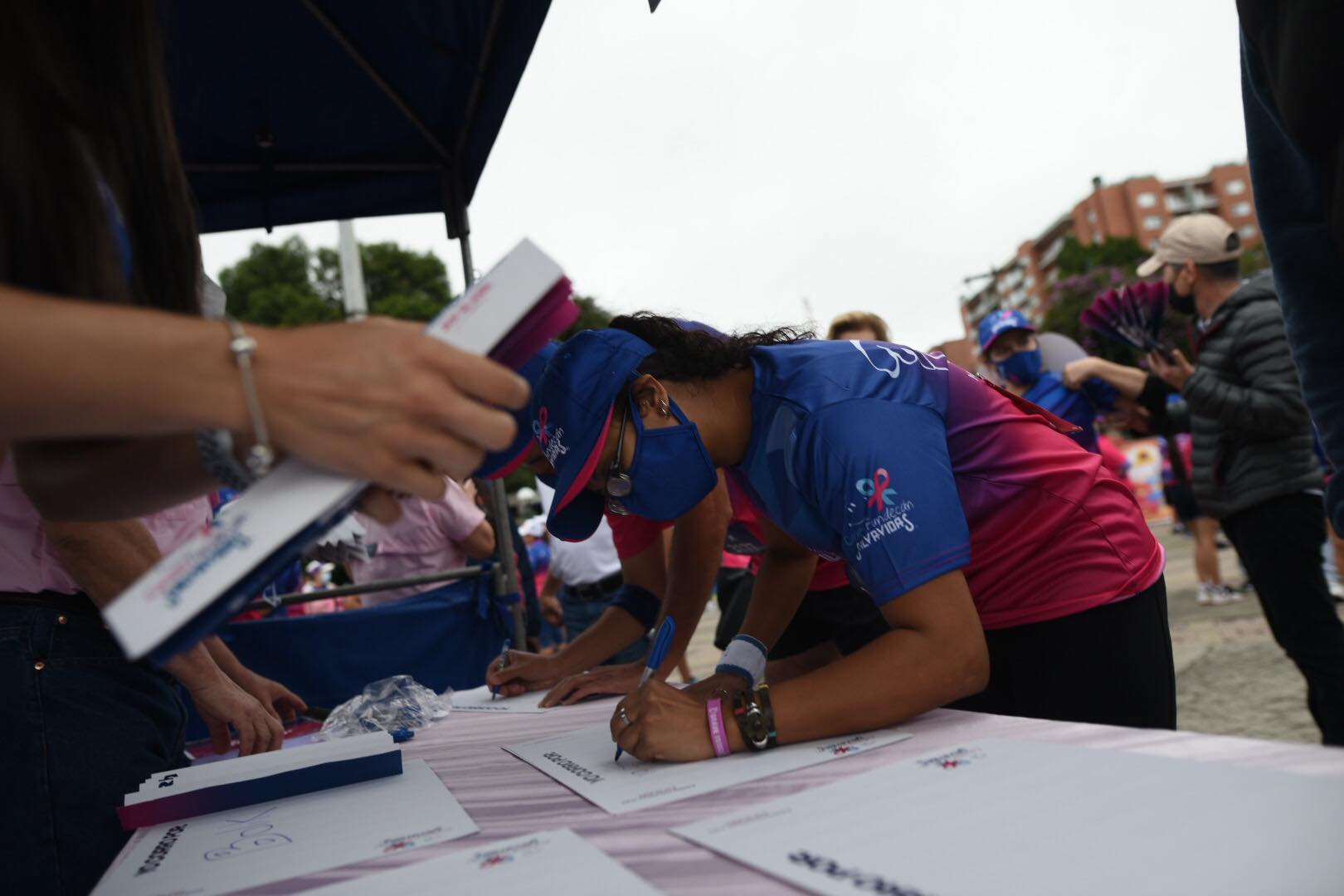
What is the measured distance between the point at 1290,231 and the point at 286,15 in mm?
3103

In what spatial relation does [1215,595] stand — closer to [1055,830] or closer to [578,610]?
[578,610]

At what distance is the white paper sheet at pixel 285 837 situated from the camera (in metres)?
0.94

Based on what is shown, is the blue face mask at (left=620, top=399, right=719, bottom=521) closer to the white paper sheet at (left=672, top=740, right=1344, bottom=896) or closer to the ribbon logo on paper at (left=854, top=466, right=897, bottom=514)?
the ribbon logo on paper at (left=854, top=466, right=897, bottom=514)

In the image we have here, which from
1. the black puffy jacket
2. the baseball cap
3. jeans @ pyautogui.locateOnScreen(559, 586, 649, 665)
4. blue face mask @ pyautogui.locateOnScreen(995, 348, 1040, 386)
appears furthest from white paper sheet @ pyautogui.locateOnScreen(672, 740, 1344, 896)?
jeans @ pyautogui.locateOnScreen(559, 586, 649, 665)

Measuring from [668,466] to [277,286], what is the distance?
90.1 feet

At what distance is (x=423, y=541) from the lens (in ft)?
14.0

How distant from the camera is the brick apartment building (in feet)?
247

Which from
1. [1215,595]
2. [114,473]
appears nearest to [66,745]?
[114,473]

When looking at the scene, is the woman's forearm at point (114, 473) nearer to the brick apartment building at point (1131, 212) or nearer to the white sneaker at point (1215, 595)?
the white sneaker at point (1215, 595)

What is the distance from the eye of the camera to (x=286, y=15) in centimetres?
310

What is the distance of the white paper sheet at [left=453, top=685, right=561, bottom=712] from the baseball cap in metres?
2.84

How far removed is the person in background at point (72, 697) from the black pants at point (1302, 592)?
3.08 metres

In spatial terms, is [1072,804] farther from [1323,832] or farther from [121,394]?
[121,394]

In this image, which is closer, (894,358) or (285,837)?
(285,837)
